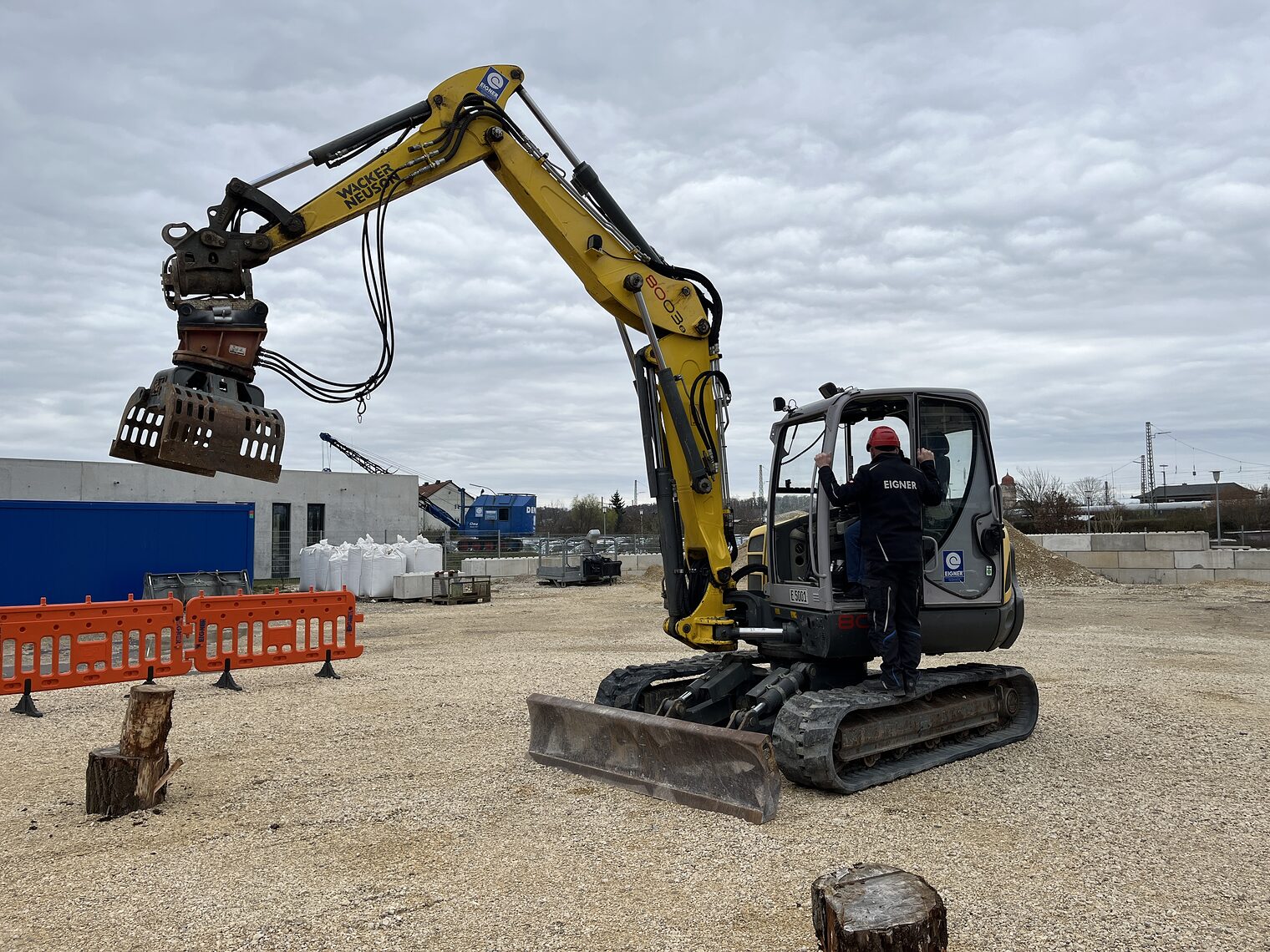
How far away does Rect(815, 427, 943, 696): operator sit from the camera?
623 cm

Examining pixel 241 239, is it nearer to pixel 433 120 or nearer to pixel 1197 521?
pixel 433 120

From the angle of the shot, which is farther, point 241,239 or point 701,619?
point 701,619

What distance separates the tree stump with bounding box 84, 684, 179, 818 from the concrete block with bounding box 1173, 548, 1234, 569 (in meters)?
25.4

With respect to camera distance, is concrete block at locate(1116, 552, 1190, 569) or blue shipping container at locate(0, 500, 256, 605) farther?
concrete block at locate(1116, 552, 1190, 569)

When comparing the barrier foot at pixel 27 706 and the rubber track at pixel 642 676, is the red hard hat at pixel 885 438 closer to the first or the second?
the rubber track at pixel 642 676

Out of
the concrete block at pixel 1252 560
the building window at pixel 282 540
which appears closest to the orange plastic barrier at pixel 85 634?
the building window at pixel 282 540

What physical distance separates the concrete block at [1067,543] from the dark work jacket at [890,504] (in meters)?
22.8

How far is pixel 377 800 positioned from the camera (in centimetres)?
593

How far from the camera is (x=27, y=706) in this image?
9.07m

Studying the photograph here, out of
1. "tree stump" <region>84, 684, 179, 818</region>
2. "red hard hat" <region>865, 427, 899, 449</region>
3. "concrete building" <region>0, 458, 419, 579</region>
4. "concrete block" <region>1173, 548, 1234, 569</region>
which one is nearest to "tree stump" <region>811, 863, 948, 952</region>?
"red hard hat" <region>865, 427, 899, 449</region>

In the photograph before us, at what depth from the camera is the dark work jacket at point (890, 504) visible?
6219 millimetres

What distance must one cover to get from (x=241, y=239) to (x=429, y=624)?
1234 cm

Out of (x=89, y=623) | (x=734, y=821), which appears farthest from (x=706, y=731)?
(x=89, y=623)

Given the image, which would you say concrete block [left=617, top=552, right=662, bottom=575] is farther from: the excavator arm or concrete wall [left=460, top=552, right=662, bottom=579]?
the excavator arm
